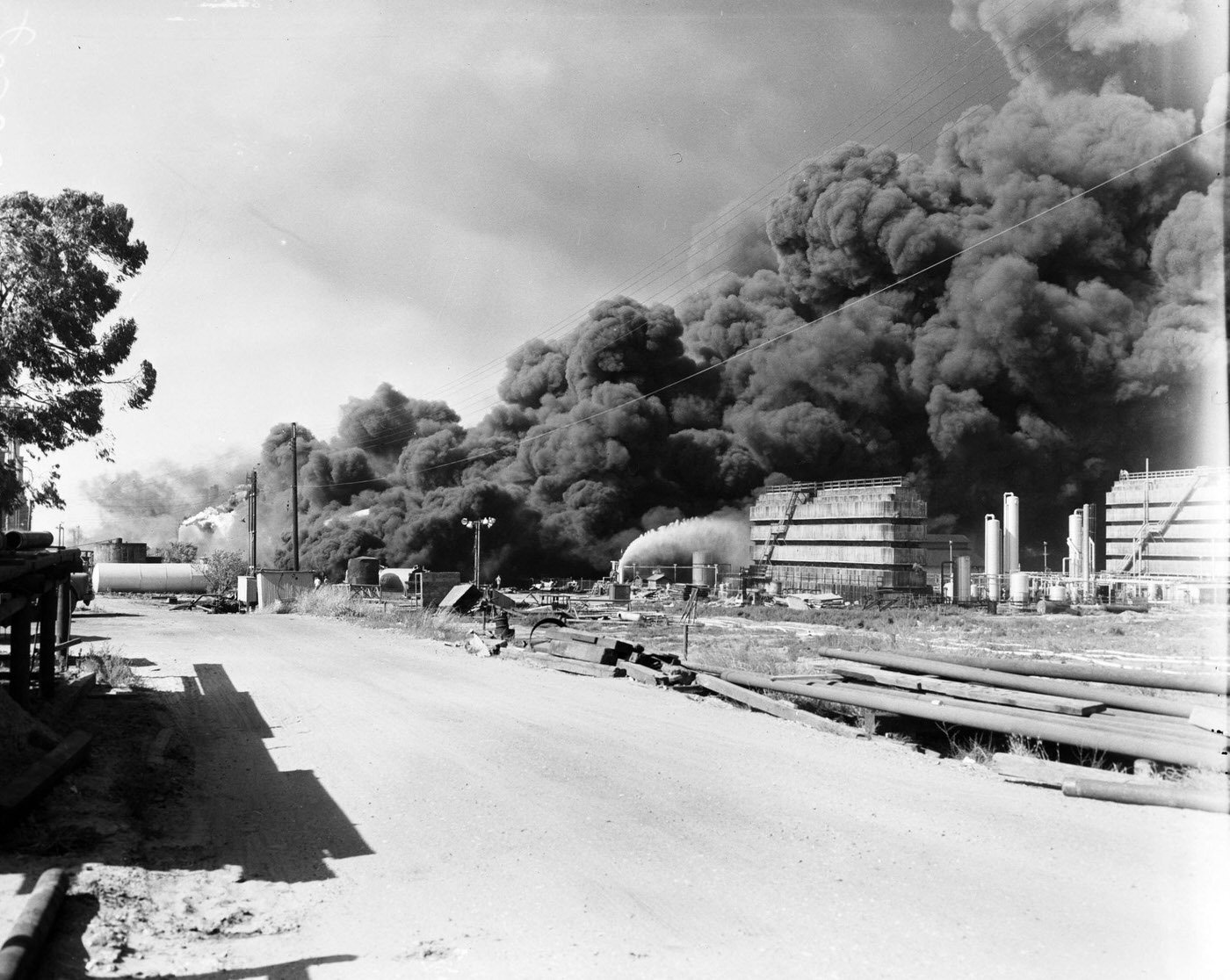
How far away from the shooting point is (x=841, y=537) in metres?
42.5

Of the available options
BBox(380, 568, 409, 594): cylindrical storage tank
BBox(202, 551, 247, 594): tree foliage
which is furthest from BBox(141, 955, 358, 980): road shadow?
BBox(202, 551, 247, 594): tree foliage

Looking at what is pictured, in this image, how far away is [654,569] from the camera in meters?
46.3

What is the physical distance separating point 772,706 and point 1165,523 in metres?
41.0

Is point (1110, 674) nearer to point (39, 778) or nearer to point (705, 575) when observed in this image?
point (39, 778)

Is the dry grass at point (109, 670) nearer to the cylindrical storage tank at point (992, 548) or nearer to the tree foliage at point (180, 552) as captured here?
the cylindrical storage tank at point (992, 548)

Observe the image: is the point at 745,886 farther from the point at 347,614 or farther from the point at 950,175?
the point at 950,175

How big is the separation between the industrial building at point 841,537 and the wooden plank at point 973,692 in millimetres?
27460

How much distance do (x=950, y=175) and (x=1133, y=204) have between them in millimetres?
10162

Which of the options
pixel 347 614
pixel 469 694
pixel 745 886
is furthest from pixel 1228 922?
pixel 347 614

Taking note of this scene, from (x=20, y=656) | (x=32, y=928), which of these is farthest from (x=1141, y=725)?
(x=20, y=656)

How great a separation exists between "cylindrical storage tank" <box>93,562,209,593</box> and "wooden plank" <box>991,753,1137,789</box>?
126 ft

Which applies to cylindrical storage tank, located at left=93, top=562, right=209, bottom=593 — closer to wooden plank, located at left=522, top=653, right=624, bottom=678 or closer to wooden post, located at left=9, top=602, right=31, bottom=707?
wooden plank, located at left=522, top=653, right=624, bottom=678

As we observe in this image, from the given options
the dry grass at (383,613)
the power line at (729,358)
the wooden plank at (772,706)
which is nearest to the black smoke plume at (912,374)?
the power line at (729,358)

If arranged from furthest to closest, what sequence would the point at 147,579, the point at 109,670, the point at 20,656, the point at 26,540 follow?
the point at 147,579, the point at 109,670, the point at 26,540, the point at 20,656
